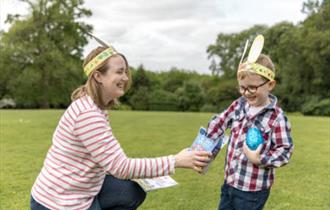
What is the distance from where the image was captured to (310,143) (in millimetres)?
11727

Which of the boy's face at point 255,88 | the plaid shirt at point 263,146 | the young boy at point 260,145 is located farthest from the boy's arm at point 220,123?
the boy's face at point 255,88

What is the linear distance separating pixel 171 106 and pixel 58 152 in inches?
1933

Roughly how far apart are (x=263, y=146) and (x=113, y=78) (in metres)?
1.19

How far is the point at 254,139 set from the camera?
3.14 metres

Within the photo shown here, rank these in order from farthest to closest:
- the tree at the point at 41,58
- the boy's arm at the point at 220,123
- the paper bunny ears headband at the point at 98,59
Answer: the tree at the point at 41,58 → the boy's arm at the point at 220,123 → the paper bunny ears headband at the point at 98,59

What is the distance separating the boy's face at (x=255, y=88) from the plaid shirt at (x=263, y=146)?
8 cm

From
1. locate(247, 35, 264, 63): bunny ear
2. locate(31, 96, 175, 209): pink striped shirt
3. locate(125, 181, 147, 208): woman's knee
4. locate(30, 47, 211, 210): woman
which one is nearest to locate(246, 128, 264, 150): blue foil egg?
locate(30, 47, 211, 210): woman

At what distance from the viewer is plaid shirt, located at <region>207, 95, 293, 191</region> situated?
3166 mm

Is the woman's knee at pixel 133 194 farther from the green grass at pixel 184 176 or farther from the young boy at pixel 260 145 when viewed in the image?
the green grass at pixel 184 176

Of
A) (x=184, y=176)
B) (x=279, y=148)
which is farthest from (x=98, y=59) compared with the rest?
(x=184, y=176)

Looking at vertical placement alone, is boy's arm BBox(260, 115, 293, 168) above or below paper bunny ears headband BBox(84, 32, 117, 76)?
below

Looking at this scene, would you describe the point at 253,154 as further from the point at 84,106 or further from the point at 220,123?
the point at 84,106

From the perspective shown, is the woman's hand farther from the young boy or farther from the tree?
the tree

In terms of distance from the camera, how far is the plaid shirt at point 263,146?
317 cm
